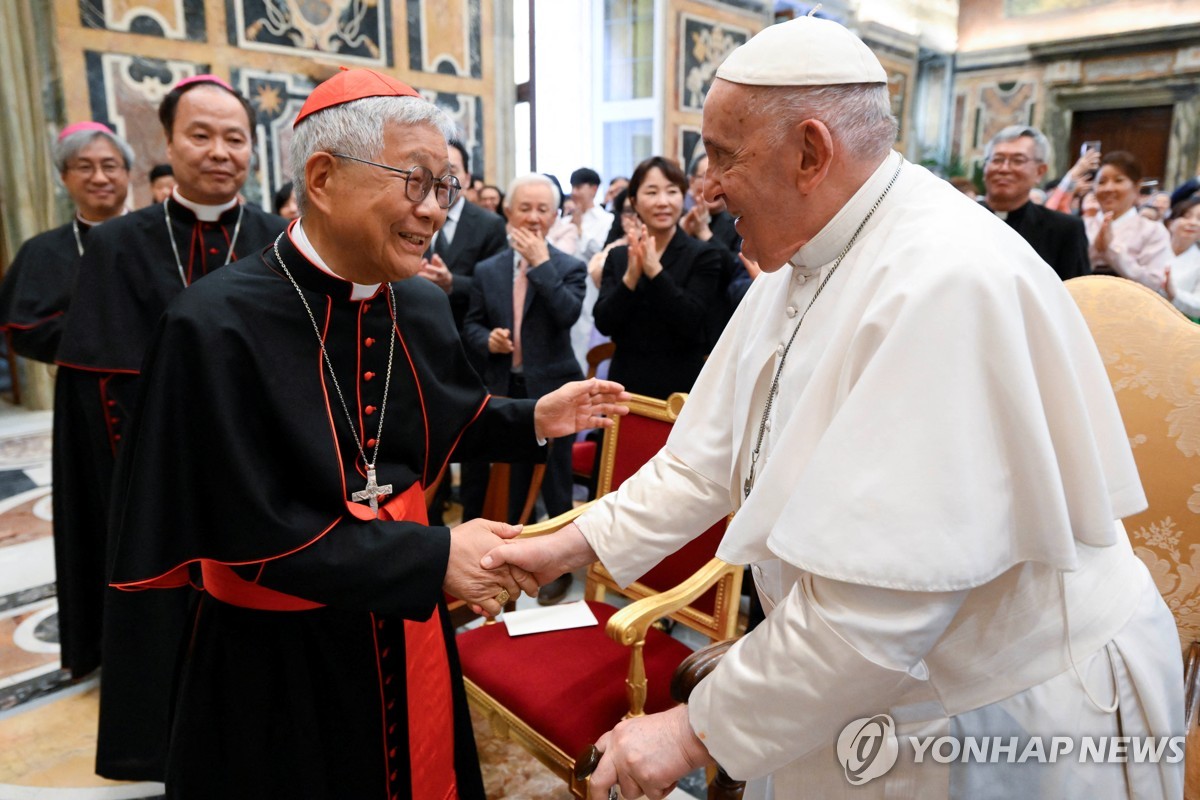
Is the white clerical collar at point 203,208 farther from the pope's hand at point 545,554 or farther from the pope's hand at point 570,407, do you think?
the pope's hand at point 545,554

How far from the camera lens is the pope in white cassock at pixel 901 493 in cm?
110

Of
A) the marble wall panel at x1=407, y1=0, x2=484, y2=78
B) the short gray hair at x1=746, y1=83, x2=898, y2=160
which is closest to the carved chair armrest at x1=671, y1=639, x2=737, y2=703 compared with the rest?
the short gray hair at x1=746, y1=83, x2=898, y2=160

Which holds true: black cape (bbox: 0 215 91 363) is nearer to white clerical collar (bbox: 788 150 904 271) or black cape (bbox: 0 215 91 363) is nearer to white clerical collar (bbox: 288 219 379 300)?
white clerical collar (bbox: 288 219 379 300)

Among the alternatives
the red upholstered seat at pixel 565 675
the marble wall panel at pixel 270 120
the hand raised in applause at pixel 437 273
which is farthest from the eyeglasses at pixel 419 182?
the marble wall panel at pixel 270 120

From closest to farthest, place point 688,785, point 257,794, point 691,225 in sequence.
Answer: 1. point 257,794
2. point 688,785
3. point 691,225

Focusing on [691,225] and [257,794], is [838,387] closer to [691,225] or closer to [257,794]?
[257,794]

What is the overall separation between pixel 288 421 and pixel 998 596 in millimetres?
1269

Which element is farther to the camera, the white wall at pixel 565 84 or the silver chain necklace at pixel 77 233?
the white wall at pixel 565 84

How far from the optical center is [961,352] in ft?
3.64

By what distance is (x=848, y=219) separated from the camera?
1.38m

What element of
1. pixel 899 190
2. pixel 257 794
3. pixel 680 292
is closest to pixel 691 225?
pixel 680 292

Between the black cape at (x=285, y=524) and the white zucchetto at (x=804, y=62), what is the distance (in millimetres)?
945

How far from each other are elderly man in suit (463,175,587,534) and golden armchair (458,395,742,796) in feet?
4.96

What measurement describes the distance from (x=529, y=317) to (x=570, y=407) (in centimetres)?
216
